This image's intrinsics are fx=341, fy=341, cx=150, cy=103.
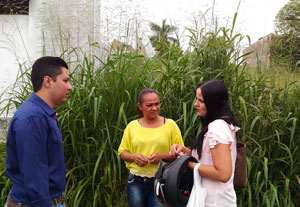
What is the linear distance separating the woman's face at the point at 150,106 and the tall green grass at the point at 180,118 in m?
0.42

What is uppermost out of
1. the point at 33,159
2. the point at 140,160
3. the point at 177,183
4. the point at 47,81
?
the point at 47,81

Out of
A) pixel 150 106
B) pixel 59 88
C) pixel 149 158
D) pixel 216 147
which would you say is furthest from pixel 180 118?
pixel 59 88

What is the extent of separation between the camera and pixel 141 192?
2.89 metres

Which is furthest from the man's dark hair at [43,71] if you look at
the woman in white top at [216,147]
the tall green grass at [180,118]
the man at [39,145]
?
the tall green grass at [180,118]

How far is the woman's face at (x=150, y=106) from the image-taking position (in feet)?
9.63

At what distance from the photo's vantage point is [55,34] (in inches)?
172

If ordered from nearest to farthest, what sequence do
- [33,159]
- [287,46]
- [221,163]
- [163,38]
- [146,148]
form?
[33,159]
[221,163]
[146,148]
[163,38]
[287,46]

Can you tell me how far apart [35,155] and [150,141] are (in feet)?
4.10

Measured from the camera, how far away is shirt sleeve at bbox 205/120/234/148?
6.57ft

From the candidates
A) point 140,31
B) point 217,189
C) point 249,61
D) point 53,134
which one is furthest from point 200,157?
point 140,31

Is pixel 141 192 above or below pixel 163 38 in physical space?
below

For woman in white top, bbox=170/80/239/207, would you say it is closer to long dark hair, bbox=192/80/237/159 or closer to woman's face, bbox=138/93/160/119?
long dark hair, bbox=192/80/237/159

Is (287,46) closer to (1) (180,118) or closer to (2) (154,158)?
(1) (180,118)

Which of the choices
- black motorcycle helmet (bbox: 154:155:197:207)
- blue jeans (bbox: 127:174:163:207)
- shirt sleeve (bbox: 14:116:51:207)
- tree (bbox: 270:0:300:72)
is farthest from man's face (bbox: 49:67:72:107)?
tree (bbox: 270:0:300:72)
